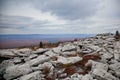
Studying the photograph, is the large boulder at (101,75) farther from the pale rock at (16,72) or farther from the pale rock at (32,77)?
the pale rock at (16,72)

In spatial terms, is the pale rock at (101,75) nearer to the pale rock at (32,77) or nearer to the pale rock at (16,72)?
the pale rock at (32,77)

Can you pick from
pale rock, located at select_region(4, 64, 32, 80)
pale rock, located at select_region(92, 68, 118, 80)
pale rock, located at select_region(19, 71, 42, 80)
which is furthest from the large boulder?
pale rock, located at select_region(4, 64, 32, 80)

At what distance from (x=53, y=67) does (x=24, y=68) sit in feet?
8.78

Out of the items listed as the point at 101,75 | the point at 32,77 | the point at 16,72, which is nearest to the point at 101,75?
the point at 101,75

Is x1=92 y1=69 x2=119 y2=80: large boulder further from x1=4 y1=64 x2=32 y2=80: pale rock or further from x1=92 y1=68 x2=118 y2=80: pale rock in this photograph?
x1=4 y1=64 x2=32 y2=80: pale rock

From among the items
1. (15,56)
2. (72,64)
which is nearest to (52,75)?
(72,64)

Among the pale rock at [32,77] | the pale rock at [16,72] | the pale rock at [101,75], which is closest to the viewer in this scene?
the pale rock at [101,75]

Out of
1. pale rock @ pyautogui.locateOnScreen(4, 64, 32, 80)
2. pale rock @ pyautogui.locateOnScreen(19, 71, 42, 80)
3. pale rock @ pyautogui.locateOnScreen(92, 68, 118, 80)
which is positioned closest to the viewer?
pale rock @ pyautogui.locateOnScreen(92, 68, 118, 80)

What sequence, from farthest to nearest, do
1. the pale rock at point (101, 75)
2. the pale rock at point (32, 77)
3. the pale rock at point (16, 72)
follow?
1. the pale rock at point (16, 72)
2. the pale rock at point (32, 77)
3. the pale rock at point (101, 75)

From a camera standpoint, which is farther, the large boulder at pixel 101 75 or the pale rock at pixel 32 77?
the pale rock at pixel 32 77

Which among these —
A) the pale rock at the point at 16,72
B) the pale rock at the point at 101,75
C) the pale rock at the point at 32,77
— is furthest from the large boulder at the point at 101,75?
the pale rock at the point at 16,72

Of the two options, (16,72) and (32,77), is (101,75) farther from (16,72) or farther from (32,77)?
(16,72)

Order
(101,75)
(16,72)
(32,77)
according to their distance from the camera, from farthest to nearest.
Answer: (16,72)
(32,77)
(101,75)

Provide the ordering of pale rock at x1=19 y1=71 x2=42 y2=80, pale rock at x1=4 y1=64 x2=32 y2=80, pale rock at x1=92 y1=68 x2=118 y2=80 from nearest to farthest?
pale rock at x1=92 y1=68 x2=118 y2=80
pale rock at x1=19 y1=71 x2=42 y2=80
pale rock at x1=4 y1=64 x2=32 y2=80
